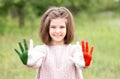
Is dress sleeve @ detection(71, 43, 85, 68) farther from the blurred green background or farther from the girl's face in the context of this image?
the blurred green background

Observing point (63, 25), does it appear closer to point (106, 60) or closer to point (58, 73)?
point (58, 73)

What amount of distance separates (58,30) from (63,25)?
0.25ft

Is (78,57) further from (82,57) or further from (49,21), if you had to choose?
(49,21)

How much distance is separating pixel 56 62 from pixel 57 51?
117 mm

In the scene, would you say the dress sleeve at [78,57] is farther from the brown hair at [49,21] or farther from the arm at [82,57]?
the brown hair at [49,21]

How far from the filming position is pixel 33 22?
18.9m

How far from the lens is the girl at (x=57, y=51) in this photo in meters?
4.34

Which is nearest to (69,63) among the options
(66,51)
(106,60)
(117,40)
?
(66,51)

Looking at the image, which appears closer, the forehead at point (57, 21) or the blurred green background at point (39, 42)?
the forehead at point (57, 21)

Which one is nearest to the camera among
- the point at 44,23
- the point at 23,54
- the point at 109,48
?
the point at 23,54

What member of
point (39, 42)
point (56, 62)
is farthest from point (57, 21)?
point (39, 42)

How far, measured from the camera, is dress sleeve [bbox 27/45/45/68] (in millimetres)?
4242

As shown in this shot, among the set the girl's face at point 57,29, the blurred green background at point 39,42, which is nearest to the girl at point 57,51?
the girl's face at point 57,29

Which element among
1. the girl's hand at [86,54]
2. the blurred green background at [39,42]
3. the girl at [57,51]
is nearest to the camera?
the girl's hand at [86,54]
